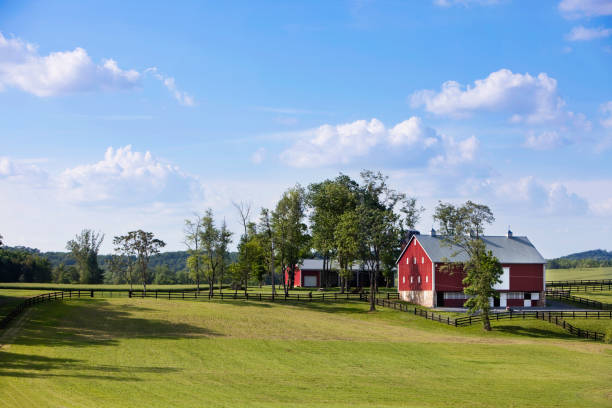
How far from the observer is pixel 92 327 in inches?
1962

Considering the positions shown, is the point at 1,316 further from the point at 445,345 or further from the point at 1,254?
the point at 1,254

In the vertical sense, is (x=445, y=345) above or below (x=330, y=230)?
below

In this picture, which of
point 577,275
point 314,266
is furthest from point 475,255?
point 577,275

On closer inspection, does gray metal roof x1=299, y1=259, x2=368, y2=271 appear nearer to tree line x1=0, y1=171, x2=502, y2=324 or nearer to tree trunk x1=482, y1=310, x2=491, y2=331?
tree line x1=0, y1=171, x2=502, y2=324

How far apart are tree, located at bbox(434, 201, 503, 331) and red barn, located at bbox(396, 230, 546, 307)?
6162mm

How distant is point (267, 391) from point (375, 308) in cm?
4246

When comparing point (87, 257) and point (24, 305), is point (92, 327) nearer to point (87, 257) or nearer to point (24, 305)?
point (24, 305)

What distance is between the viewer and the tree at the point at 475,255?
5628cm

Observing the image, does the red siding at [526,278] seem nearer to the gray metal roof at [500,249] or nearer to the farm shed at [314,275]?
the gray metal roof at [500,249]

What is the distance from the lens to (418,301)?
7288cm

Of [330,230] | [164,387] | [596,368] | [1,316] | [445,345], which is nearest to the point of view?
[164,387]

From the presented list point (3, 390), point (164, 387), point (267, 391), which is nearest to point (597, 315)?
point (267, 391)

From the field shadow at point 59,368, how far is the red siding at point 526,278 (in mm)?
49902

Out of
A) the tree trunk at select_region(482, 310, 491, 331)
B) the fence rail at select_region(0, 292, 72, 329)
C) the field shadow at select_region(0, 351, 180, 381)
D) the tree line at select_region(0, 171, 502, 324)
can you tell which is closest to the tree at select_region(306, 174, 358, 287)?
the tree line at select_region(0, 171, 502, 324)
